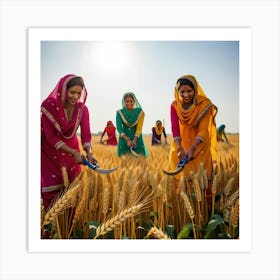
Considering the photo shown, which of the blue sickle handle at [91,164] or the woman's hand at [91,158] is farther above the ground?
the woman's hand at [91,158]

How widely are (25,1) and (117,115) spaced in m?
0.90

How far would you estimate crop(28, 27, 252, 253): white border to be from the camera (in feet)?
12.4

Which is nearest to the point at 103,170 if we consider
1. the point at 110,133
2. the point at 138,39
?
the point at 110,133

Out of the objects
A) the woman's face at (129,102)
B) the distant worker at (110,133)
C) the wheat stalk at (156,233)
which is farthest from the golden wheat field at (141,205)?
the woman's face at (129,102)

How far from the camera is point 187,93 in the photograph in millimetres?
3805

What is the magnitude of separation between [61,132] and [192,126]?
0.80 meters

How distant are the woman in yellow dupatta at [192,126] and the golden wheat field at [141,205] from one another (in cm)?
5

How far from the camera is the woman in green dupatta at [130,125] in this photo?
3773mm

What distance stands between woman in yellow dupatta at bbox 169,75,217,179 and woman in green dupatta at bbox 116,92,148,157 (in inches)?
7.8

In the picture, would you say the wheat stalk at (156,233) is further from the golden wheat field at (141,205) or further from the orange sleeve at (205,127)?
the orange sleeve at (205,127)

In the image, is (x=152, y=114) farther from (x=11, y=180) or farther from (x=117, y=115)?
(x=11, y=180)

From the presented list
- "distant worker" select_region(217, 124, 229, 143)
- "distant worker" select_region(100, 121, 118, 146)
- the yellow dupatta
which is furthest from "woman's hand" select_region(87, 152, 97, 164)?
"distant worker" select_region(217, 124, 229, 143)

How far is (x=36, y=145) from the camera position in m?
3.79

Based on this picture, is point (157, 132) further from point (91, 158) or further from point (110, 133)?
point (91, 158)
